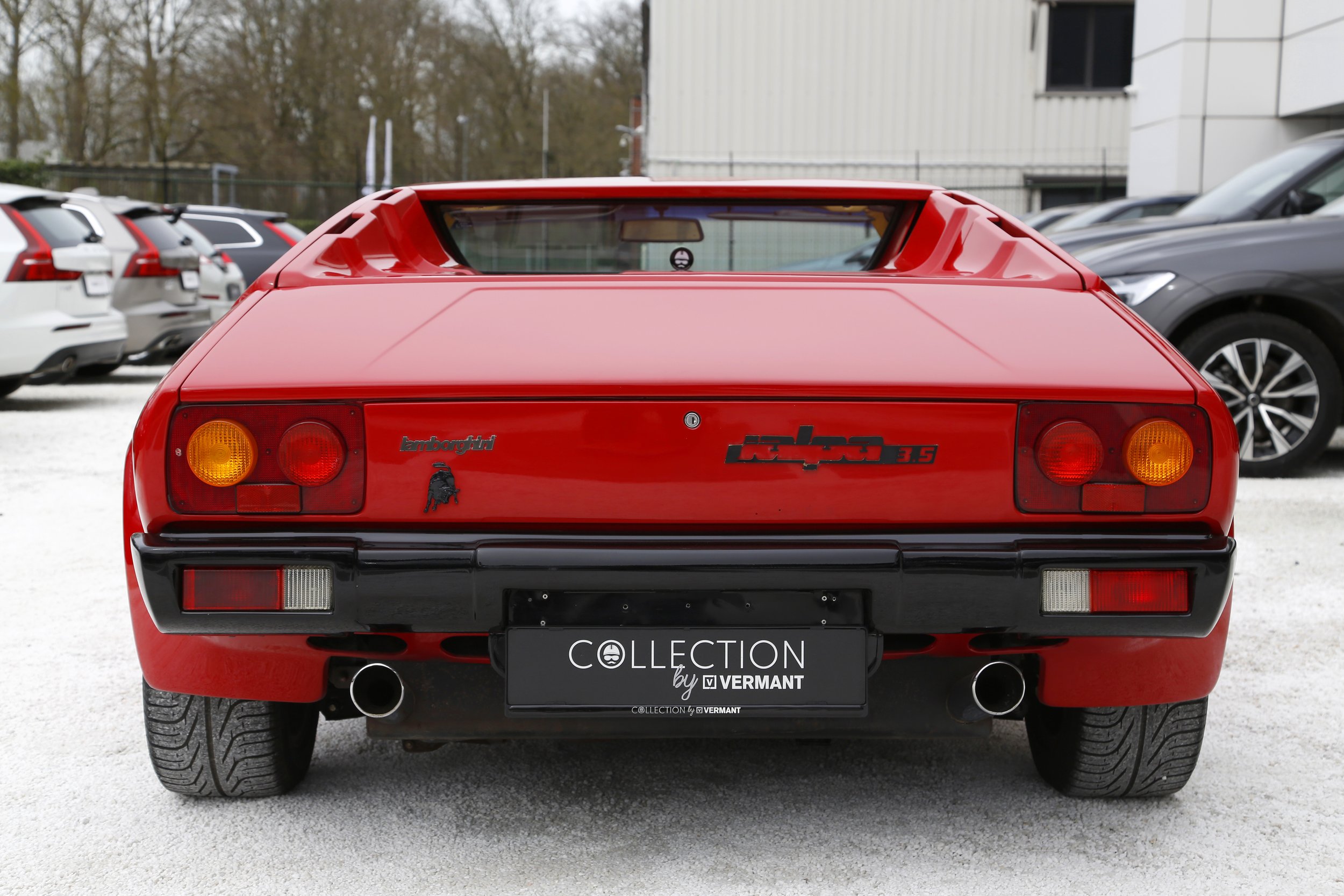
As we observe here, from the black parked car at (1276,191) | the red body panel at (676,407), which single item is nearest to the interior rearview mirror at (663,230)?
the red body panel at (676,407)

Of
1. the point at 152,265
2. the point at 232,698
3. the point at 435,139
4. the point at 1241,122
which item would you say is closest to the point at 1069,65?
the point at 1241,122

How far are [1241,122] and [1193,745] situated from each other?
51.7 ft

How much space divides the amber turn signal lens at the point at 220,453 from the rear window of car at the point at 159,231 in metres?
9.91

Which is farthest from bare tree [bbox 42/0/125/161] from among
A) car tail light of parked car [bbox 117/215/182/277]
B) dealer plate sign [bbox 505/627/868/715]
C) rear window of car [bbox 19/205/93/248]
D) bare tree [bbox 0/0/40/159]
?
dealer plate sign [bbox 505/627/868/715]

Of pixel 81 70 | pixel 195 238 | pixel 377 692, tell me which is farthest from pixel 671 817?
pixel 81 70

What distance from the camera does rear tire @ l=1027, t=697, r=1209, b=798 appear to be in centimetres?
262

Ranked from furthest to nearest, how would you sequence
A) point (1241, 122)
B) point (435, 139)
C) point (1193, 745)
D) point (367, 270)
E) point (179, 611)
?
point (435, 139) < point (1241, 122) < point (367, 270) < point (1193, 745) < point (179, 611)

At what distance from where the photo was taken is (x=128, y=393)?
11102 mm

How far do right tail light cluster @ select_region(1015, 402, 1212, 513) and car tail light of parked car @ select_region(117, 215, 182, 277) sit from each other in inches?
399

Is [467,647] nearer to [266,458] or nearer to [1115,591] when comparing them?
[266,458]

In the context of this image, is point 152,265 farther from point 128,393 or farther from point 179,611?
point 179,611

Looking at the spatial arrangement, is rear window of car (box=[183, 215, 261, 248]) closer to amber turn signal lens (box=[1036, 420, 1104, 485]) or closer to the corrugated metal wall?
the corrugated metal wall

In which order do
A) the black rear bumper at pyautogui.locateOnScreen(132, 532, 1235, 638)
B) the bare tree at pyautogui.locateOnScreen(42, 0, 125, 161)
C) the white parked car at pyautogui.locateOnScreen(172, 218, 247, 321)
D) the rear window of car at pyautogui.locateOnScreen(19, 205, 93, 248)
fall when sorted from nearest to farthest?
the black rear bumper at pyautogui.locateOnScreen(132, 532, 1235, 638)
the rear window of car at pyautogui.locateOnScreen(19, 205, 93, 248)
the white parked car at pyautogui.locateOnScreen(172, 218, 247, 321)
the bare tree at pyautogui.locateOnScreen(42, 0, 125, 161)

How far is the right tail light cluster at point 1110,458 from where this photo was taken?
224 centimetres
